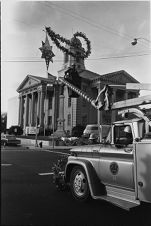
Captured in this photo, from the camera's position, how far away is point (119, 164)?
17.7ft

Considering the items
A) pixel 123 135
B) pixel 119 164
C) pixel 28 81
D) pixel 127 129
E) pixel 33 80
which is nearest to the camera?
pixel 119 164

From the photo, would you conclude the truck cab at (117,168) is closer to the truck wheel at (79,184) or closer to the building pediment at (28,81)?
the truck wheel at (79,184)

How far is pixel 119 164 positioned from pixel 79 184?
1432mm

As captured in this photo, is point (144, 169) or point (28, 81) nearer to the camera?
point (144, 169)

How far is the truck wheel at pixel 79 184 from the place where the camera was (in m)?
6.17

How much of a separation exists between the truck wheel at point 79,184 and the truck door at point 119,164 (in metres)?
0.57

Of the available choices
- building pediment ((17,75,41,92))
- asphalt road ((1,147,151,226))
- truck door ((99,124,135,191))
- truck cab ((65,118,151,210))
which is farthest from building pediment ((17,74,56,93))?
truck door ((99,124,135,191))

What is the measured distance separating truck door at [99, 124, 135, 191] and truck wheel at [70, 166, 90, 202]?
0.57 meters

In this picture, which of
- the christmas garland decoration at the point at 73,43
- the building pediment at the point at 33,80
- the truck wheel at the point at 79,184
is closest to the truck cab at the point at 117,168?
the truck wheel at the point at 79,184

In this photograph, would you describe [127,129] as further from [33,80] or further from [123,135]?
[33,80]

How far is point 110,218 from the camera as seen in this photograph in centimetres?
512

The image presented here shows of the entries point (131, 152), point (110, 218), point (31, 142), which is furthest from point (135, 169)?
point (31, 142)

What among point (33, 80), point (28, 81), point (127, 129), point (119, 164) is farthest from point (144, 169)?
point (33, 80)

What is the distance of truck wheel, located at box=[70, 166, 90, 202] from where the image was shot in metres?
6.17
